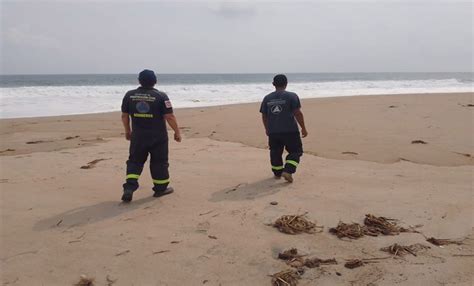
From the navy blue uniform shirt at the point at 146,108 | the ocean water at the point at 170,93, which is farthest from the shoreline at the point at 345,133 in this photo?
the ocean water at the point at 170,93

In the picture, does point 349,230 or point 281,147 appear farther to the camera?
point 281,147

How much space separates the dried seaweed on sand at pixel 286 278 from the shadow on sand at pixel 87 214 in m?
1.95

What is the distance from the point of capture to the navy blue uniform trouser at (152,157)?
179 inches

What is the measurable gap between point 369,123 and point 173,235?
7.23m

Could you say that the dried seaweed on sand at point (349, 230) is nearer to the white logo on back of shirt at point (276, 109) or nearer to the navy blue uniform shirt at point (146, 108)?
Answer: the white logo on back of shirt at point (276, 109)

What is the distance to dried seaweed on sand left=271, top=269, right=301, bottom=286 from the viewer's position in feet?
9.09

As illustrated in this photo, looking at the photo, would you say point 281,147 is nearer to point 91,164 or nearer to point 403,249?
point 403,249

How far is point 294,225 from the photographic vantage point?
143 inches

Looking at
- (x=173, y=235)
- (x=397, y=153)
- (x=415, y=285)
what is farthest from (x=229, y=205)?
(x=397, y=153)

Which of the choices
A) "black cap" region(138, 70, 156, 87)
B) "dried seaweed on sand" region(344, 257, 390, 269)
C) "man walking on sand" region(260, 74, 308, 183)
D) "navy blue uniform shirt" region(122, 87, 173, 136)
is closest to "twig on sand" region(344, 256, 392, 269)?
"dried seaweed on sand" region(344, 257, 390, 269)

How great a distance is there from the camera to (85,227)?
3.71m

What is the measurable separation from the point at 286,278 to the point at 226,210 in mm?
1414

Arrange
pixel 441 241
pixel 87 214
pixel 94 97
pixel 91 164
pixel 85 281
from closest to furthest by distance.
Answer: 1. pixel 85 281
2. pixel 441 241
3. pixel 87 214
4. pixel 91 164
5. pixel 94 97

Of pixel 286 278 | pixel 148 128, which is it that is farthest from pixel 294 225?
pixel 148 128
